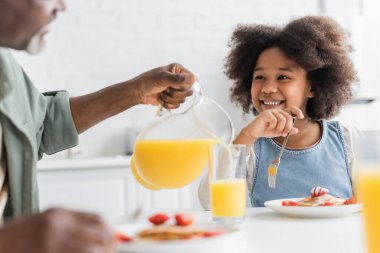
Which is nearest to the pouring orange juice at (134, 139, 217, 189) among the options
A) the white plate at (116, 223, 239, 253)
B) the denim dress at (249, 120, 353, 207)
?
the white plate at (116, 223, 239, 253)

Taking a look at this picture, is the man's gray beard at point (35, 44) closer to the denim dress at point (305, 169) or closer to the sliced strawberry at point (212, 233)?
the sliced strawberry at point (212, 233)

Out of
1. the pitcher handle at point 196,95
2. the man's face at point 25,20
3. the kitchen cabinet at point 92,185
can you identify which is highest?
the man's face at point 25,20

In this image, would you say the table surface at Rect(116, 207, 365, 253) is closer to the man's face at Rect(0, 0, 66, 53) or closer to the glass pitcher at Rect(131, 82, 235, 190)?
the glass pitcher at Rect(131, 82, 235, 190)

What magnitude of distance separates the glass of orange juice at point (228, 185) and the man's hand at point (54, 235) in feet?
1.59

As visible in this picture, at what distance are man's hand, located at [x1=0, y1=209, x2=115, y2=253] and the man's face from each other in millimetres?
310

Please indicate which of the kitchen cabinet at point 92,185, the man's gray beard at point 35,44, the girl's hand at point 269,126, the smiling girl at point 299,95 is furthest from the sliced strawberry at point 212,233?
the kitchen cabinet at point 92,185

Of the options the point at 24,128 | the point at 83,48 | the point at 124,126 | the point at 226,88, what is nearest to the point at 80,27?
the point at 83,48

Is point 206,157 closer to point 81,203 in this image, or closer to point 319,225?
point 319,225

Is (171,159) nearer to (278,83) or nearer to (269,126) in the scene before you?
(269,126)

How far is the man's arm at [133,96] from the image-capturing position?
125 cm

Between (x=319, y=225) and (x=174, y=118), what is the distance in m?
0.35

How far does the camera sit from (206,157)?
1.07m

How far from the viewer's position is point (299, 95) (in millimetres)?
2043

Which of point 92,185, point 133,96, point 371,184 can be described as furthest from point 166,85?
point 92,185
